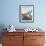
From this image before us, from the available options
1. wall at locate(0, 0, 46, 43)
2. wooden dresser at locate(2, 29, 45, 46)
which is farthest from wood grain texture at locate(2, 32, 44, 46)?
wall at locate(0, 0, 46, 43)

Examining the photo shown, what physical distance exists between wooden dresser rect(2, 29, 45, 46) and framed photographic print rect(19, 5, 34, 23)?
2.08 feet

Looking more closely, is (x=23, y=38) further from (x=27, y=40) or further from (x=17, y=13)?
(x=17, y=13)

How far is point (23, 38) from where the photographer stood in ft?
12.0

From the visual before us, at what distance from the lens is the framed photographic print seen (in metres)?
4.08

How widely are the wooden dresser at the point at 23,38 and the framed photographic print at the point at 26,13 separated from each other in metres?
0.63

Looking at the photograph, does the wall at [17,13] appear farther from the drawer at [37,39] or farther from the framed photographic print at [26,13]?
the drawer at [37,39]

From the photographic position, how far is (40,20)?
4.13 metres

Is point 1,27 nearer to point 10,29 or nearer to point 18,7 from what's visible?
point 10,29

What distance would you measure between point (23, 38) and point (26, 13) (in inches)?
35.1

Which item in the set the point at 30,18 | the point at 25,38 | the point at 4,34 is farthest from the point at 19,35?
the point at 30,18

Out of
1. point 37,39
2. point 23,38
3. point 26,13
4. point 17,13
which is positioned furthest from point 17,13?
point 37,39

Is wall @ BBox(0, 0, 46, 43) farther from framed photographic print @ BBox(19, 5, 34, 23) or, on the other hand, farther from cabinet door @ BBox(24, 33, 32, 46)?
cabinet door @ BBox(24, 33, 32, 46)

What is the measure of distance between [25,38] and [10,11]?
106 cm

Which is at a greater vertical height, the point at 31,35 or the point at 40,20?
the point at 40,20
